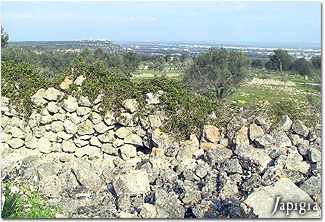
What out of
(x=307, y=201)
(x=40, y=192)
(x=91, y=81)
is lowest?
Answer: (x=40, y=192)

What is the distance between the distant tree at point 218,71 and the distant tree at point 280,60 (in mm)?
4186

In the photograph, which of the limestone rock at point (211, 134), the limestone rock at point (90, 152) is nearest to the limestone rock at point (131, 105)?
the limestone rock at point (90, 152)

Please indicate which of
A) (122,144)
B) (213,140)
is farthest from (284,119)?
(122,144)

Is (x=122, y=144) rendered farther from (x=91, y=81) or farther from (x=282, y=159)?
(x=282, y=159)

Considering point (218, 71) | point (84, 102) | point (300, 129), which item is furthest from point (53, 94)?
point (218, 71)

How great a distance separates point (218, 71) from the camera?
55.6 ft

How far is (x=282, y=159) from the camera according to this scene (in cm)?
699

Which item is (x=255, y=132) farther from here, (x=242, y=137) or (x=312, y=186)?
(x=312, y=186)

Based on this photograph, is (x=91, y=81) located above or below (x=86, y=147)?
above

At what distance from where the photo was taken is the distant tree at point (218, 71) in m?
16.3

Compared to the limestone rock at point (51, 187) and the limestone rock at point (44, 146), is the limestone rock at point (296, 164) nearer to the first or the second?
the limestone rock at point (51, 187)

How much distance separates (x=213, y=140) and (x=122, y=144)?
1498 millimetres

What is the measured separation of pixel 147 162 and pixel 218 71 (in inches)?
373

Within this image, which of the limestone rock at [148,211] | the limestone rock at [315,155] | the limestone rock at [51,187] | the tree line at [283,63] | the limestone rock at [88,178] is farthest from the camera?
the tree line at [283,63]
